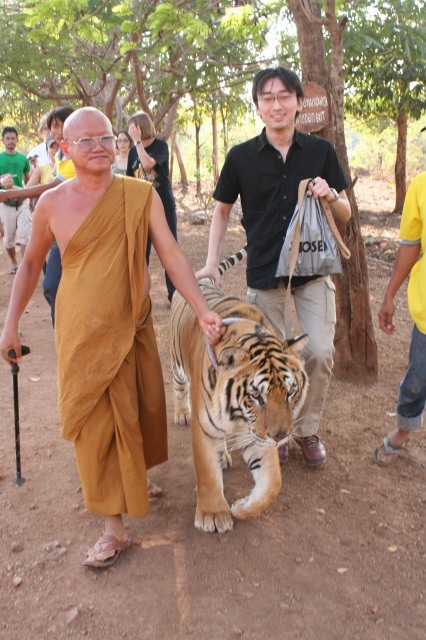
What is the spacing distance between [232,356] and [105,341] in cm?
60

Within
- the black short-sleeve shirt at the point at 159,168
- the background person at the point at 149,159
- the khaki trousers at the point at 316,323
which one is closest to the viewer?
the khaki trousers at the point at 316,323

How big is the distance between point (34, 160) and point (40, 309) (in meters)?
2.36

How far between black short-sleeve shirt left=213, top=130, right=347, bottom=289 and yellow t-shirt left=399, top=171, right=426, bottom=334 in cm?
41

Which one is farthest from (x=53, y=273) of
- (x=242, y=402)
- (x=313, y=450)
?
(x=313, y=450)

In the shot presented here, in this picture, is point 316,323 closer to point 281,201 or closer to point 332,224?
point 332,224

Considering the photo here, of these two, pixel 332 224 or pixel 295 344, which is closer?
pixel 295 344

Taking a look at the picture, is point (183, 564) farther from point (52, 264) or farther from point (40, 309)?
point (40, 309)

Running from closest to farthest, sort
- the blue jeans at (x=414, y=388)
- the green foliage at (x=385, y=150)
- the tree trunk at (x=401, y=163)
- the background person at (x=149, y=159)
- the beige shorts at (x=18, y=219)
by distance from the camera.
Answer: the blue jeans at (x=414, y=388) → the background person at (x=149, y=159) → the beige shorts at (x=18, y=219) → the tree trunk at (x=401, y=163) → the green foliage at (x=385, y=150)

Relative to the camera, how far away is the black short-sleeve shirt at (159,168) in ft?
21.9

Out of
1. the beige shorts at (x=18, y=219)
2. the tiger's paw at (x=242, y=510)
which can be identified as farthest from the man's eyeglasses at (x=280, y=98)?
the beige shorts at (x=18, y=219)

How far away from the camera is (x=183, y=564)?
2.84 m

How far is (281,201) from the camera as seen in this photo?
11.0ft

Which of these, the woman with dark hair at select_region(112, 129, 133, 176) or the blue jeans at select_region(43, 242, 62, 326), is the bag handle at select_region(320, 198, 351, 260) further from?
the woman with dark hair at select_region(112, 129, 133, 176)

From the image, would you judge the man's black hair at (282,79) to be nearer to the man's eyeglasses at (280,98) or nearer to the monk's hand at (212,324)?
the man's eyeglasses at (280,98)
